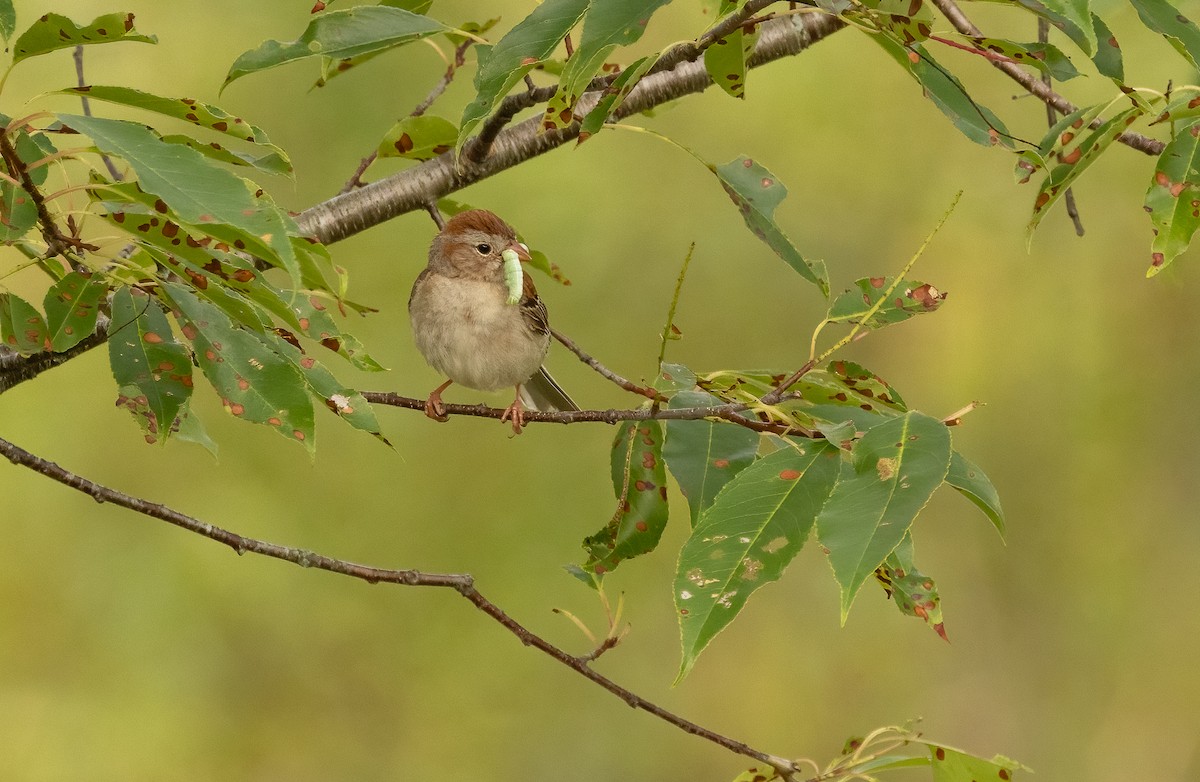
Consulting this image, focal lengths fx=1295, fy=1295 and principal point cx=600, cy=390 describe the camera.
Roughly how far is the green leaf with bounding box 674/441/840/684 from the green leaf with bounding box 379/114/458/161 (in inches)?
61.7

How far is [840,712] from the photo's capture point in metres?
8.25

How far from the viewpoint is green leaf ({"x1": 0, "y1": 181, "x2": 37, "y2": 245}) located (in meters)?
1.90

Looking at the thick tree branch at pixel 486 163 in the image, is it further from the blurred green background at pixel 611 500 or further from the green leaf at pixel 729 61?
the blurred green background at pixel 611 500

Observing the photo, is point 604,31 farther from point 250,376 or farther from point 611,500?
point 611,500

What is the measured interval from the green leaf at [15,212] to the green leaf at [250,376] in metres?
0.27

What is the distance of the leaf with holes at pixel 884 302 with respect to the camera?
2.42m

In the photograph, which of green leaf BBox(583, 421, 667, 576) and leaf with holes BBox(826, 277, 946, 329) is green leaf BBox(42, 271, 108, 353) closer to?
green leaf BBox(583, 421, 667, 576)

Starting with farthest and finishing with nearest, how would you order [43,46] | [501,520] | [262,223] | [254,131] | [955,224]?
[955,224]
[501,520]
[254,131]
[43,46]
[262,223]

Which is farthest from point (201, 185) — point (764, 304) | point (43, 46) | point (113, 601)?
point (764, 304)

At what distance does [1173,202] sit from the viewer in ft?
7.30

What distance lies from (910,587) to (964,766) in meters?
0.37


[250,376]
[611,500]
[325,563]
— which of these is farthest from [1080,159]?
[611,500]

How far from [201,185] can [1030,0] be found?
1.30 metres

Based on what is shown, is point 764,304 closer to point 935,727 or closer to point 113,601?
point 935,727
